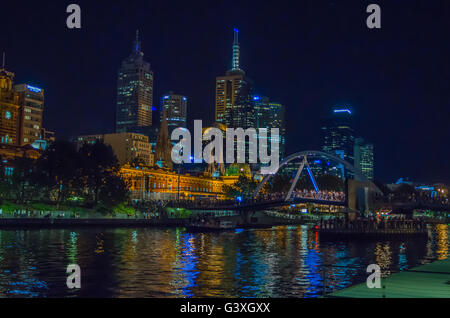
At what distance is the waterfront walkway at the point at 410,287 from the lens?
2161 cm

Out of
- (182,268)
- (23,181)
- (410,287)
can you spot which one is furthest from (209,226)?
(410,287)

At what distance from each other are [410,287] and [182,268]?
23.5m

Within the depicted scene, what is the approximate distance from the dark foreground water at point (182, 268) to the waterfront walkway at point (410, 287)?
2.89 metres

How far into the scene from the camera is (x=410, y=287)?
23562 millimetres

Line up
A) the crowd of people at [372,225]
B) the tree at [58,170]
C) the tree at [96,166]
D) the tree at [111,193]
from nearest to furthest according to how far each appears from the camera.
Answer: the crowd of people at [372,225], the tree at [58,170], the tree at [96,166], the tree at [111,193]

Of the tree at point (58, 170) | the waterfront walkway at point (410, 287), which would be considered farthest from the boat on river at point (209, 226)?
the waterfront walkway at point (410, 287)

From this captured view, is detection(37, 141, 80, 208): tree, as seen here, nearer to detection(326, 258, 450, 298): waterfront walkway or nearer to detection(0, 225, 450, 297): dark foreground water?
detection(0, 225, 450, 297): dark foreground water

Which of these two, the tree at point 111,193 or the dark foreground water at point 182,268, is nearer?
the dark foreground water at point 182,268

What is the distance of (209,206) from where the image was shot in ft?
445

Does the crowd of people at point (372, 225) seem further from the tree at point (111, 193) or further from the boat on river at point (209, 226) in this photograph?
the tree at point (111, 193)

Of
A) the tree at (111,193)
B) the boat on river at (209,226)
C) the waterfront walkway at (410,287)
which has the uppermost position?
the tree at (111,193)
